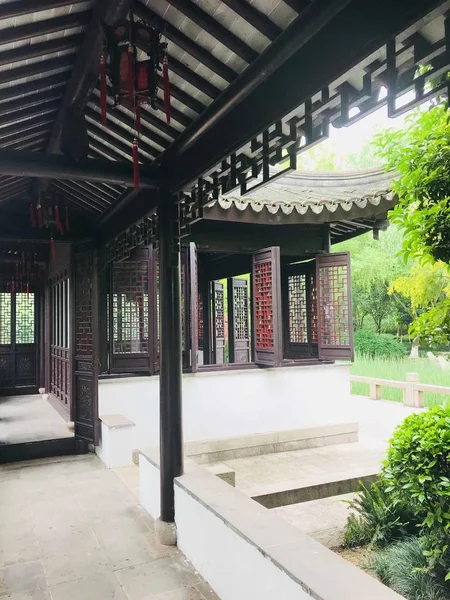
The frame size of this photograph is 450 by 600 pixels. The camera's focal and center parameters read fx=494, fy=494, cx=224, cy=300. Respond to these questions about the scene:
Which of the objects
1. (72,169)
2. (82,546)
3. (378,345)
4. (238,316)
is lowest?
(82,546)

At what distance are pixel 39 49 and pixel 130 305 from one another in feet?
12.1

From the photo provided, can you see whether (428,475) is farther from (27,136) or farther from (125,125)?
(27,136)

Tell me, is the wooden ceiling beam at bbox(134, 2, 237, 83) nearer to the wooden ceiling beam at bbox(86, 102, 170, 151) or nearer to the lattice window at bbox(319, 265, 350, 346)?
the wooden ceiling beam at bbox(86, 102, 170, 151)

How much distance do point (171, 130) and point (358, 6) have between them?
1.52 meters

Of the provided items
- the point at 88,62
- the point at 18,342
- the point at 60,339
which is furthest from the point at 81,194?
the point at 18,342

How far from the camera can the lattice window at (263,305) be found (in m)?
6.19

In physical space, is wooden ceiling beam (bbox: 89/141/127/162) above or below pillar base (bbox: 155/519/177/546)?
above

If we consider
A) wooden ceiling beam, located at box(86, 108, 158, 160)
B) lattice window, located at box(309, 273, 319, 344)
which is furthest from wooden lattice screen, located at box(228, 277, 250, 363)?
wooden ceiling beam, located at box(86, 108, 158, 160)

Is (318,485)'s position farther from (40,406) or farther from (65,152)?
(40,406)

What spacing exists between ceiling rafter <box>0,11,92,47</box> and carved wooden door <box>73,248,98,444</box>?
350 cm

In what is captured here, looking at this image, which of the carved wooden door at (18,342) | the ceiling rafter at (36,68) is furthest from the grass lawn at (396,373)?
the ceiling rafter at (36,68)

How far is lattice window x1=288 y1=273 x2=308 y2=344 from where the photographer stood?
739cm

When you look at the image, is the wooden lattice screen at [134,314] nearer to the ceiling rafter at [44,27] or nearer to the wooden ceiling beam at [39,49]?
the wooden ceiling beam at [39,49]

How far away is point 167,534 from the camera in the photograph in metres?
3.34
